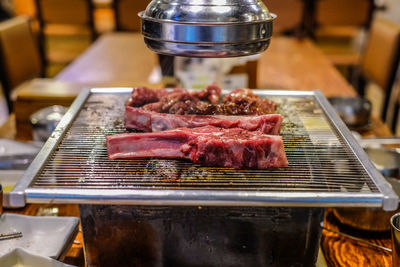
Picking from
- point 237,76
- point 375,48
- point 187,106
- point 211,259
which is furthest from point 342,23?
point 211,259

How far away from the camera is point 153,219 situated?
155cm

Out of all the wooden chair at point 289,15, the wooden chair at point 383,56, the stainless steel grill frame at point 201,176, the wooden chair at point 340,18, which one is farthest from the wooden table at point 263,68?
the wooden chair at point 340,18

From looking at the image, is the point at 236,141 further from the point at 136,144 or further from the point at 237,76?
the point at 237,76

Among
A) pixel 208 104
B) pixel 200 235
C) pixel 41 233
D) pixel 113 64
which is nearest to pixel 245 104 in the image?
pixel 208 104

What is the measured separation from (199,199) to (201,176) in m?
0.22

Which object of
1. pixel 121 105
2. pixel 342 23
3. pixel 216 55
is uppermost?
pixel 216 55

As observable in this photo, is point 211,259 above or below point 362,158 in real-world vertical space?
below

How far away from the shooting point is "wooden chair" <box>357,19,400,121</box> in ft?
15.4

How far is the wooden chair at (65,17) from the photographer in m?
7.27

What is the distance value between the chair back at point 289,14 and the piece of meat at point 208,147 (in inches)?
229

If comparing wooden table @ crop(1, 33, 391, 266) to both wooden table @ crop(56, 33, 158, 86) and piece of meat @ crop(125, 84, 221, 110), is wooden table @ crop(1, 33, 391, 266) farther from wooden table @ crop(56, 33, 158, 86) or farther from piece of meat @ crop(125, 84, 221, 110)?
piece of meat @ crop(125, 84, 221, 110)

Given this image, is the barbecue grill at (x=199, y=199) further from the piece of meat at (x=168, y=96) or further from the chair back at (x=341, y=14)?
the chair back at (x=341, y=14)

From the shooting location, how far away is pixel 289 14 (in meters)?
7.18

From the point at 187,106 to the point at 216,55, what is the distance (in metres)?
0.59
